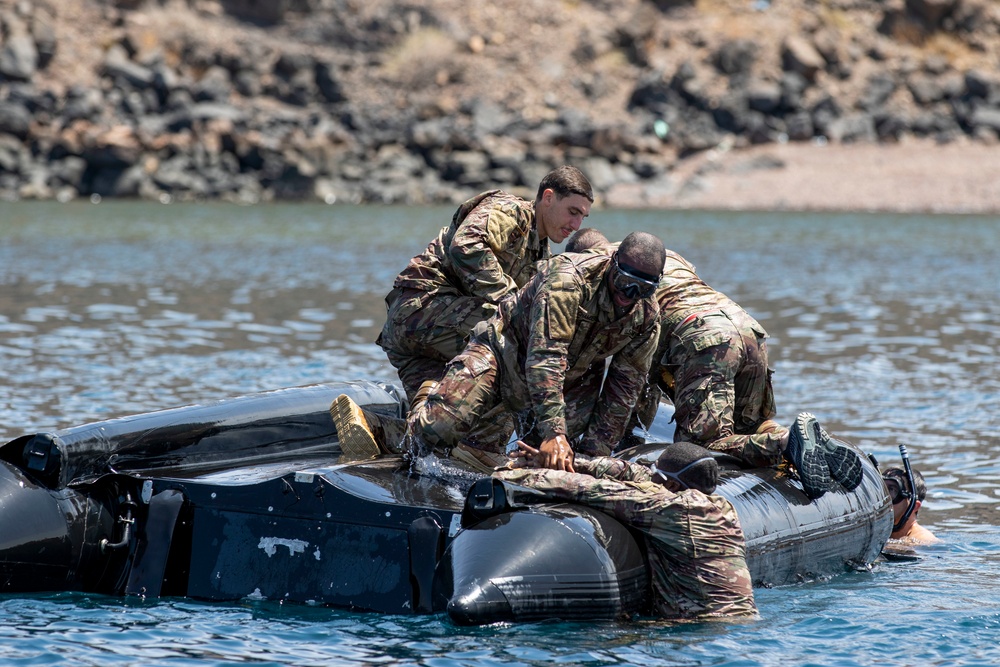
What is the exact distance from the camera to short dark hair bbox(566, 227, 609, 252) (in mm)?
7770

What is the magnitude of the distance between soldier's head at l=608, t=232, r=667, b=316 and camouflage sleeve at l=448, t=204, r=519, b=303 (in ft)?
3.94

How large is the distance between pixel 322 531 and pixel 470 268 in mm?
1988

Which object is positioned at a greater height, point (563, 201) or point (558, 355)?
point (563, 201)

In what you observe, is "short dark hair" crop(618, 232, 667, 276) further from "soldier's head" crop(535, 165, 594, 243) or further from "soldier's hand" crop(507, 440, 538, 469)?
"soldier's hand" crop(507, 440, 538, 469)

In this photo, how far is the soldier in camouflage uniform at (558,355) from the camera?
6.96 m

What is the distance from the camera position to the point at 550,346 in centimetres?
702

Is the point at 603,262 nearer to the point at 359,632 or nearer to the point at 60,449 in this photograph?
the point at 359,632

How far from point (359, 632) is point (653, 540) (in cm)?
136

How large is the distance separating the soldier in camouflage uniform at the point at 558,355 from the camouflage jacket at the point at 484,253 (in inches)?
28.4

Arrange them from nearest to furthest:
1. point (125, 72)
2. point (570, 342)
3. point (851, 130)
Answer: point (570, 342) → point (851, 130) → point (125, 72)

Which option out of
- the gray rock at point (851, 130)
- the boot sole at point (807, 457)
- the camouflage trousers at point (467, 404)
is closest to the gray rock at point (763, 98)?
the gray rock at point (851, 130)

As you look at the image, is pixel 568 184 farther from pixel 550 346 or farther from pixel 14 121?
pixel 14 121

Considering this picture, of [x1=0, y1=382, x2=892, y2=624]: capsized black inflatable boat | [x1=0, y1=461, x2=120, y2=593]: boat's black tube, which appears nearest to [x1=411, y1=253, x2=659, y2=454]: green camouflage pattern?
[x1=0, y1=382, x2=892, y2=624]: capsized black inflatable boat

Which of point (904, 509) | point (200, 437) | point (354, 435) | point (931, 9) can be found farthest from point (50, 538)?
point (931, 9)
